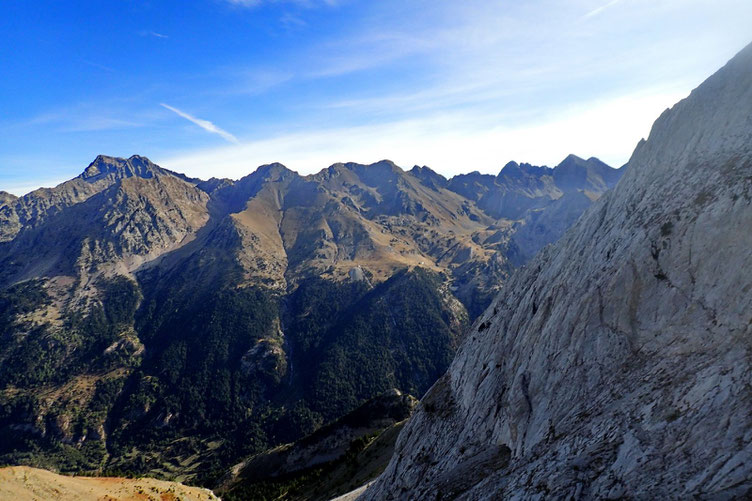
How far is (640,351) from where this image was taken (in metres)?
27.3

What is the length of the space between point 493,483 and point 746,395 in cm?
1770

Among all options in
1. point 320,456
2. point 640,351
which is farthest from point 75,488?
point 640,351

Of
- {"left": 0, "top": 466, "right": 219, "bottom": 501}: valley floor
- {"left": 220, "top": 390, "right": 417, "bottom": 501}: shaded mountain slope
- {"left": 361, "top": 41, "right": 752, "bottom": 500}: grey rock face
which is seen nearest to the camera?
{"left": 361, "top": 41, "right": 752, "bottom": 500}: grey rock face

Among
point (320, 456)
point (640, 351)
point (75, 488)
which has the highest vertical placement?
point (640, 351)

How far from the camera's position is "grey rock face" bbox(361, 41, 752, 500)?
19.7 m

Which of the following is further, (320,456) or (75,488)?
(320,456)

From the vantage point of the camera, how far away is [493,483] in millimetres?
29141

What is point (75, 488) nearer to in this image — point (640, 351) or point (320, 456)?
point (320, 456)

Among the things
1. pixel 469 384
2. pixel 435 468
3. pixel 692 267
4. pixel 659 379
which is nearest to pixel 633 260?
pixel 692 267

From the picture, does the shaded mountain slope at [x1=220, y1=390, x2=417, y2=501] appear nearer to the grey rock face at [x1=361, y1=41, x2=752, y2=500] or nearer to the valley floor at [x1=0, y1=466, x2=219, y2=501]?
the valley floor at [x1=0, y1=466, x2=219, y2=501]

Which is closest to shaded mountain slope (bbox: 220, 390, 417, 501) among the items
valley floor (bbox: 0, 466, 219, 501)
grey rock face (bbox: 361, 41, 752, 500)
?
valley floor (bbox: 0, 466, 219, 501)

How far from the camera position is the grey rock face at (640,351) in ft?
64.6

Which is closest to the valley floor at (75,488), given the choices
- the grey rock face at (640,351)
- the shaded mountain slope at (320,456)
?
the shaded mountain slope at (320,456)

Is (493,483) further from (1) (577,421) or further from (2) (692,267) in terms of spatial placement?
(2) (692,267)
